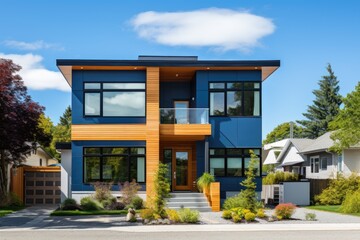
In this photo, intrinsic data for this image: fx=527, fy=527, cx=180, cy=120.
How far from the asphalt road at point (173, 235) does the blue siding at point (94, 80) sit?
10.3 meters

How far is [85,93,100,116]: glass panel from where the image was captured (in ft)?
89.4

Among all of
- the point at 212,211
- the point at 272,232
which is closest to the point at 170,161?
the point at 212,211

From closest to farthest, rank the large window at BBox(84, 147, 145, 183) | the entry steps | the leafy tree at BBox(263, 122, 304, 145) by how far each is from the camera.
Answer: the entry steps
the large window at BBox(84, 147, 145, 183)
the leafy tree at BBox(263, 122, 304, 145)

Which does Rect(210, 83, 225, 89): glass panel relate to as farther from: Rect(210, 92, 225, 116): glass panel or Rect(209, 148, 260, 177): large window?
Rect(209, 148, 260, 177): large window

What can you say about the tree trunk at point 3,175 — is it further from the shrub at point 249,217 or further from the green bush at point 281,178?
the green bush at point 281,178

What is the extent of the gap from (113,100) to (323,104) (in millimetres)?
43518

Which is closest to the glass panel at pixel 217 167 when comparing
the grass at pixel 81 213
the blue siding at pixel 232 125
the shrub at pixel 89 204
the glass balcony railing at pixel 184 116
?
the blue siding at pixel 232 125

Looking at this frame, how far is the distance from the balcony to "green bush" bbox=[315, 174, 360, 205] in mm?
8436

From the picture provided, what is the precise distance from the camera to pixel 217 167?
27.6 meters

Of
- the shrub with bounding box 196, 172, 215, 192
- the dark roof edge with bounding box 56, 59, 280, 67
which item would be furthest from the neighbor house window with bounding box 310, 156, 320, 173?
the shrub with bounding box 196, 172, 215, 192

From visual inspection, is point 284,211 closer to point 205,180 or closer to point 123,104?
point 205,180

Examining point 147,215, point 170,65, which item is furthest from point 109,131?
point 147,215

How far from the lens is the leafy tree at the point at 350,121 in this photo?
98.4 feet

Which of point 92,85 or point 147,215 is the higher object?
point 92,85
